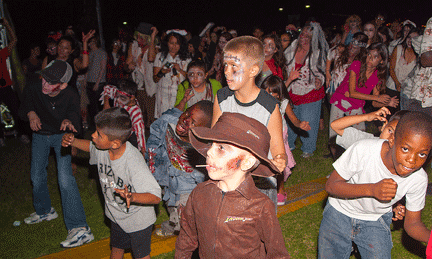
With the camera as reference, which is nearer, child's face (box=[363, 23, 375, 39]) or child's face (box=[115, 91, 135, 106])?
child's face (box=[115, 91, 135, 106])

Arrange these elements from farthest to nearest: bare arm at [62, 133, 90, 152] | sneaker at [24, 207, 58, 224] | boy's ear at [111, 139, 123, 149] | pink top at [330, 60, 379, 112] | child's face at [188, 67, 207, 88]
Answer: pink top at [330, 60, 379, 112] → child's face at [188, 67, 207, 88] → sneaker at [24, 207, 58, 224] → bare arm at [62, 133, 90, 152] → boy's ear at [111, 139, 123, 149]

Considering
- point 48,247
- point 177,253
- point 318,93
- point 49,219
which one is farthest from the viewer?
point 318,93

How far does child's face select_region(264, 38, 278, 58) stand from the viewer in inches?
216

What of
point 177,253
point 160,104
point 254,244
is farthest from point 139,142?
point 254,244

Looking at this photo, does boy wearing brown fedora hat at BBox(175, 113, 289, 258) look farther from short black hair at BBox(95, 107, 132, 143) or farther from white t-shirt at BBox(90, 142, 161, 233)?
short black hair at BBox(95, 107, 132, 143)

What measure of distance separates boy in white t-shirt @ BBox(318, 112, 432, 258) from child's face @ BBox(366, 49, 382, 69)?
3.24 metres

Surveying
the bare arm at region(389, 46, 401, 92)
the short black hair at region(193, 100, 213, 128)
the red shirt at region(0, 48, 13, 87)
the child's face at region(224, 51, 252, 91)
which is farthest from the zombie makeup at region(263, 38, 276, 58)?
the red shirt at region(0, 48, 13, 87)

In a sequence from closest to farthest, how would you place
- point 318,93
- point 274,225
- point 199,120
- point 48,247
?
point 274,225, point 199,120, point 48,247, point 318,93

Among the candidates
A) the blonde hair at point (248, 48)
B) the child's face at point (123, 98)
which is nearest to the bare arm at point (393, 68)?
the blonde hair at point (248, 48)

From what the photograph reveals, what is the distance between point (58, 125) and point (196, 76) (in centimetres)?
194

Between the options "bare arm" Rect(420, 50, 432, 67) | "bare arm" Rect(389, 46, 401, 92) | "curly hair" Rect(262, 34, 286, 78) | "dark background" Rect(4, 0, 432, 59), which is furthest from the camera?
"dark background" Rect(4, 0, 432, 59)

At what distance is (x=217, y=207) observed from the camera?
1.98m

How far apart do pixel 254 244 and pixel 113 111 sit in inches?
65.8

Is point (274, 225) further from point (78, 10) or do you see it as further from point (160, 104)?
point (78, 10)
